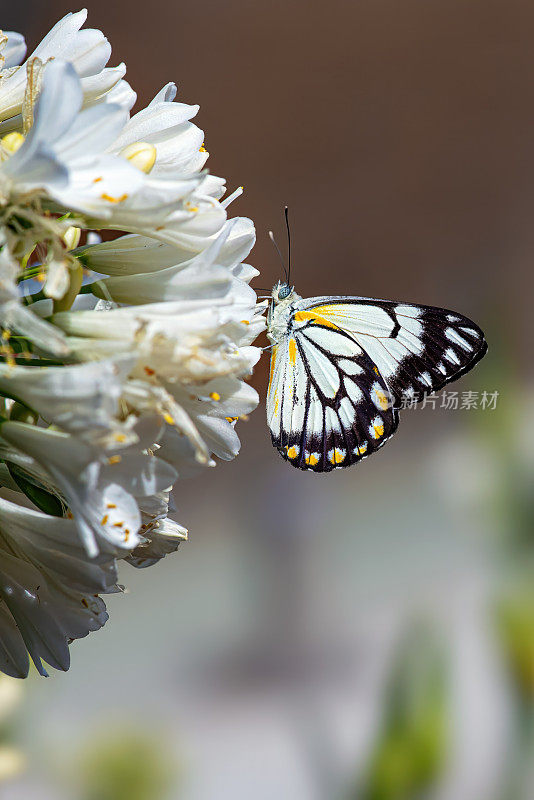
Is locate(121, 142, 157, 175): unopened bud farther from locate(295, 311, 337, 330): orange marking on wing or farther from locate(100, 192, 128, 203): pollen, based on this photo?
locate(295, 311, 337, 330): orange marking on wing

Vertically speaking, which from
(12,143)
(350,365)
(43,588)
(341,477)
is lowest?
(341,477)

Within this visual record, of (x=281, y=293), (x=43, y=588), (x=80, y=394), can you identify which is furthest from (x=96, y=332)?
(x=281, y=293)

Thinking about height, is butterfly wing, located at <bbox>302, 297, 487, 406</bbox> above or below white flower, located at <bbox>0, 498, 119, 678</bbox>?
above

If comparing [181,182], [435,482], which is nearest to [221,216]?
[181,182]

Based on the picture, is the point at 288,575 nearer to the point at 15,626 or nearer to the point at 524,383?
the point at 524,383

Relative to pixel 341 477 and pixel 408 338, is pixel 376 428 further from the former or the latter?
pixel 341 477

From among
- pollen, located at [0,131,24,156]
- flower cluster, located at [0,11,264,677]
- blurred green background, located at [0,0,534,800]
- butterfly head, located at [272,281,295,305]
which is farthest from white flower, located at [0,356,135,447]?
blurred green background, located at [0,0,534,800]
